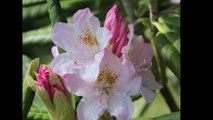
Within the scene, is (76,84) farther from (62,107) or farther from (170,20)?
(170,20)

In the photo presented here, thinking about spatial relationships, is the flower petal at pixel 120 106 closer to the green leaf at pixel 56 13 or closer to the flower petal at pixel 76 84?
the flower petal at pixel 76 84

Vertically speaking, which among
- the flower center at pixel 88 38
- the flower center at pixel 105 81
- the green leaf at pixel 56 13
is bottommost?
the flower center at pixel 105 81

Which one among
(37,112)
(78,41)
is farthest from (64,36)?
(37,112)

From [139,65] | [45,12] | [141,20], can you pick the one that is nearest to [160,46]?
[141,20]

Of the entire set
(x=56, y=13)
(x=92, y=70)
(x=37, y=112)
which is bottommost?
(x=37, y=112)

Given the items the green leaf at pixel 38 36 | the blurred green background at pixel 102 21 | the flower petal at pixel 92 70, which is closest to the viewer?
the flower petal at pixel 92 70

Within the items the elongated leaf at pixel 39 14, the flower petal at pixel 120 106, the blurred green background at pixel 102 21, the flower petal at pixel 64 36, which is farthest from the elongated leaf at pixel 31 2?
the flower petal at pixel 120 106

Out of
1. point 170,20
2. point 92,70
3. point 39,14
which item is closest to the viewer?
point 92,70
